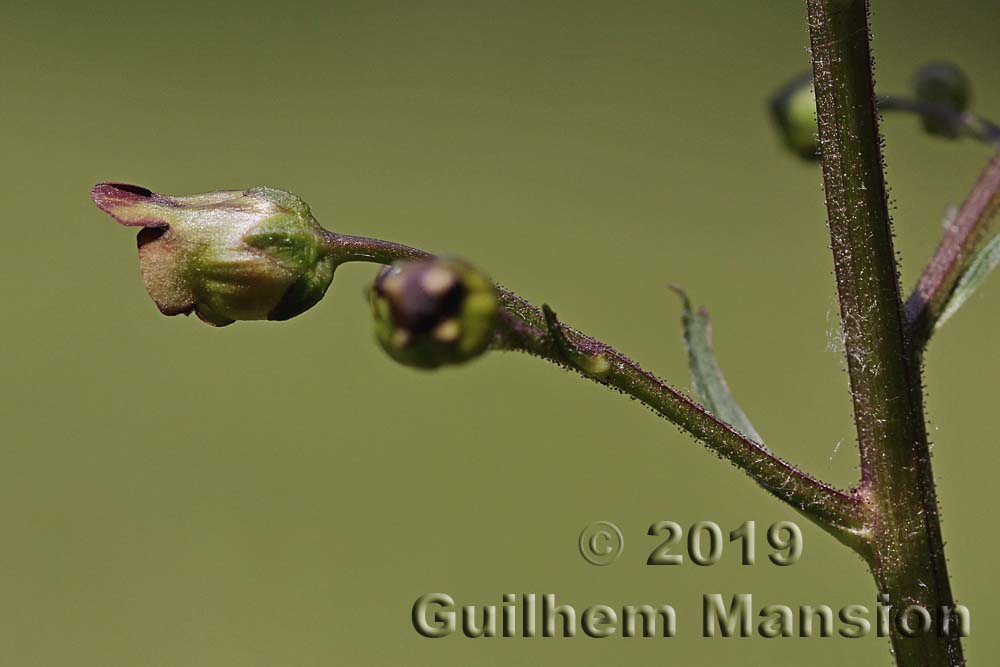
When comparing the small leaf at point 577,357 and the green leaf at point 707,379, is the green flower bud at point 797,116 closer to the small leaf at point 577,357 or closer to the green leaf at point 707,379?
the green leaf at point 707,379

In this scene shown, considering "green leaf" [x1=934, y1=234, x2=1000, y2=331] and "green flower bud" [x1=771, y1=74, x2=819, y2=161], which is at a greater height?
"green flower bud" [x1=771, y1=74, x2=819, y2=161]

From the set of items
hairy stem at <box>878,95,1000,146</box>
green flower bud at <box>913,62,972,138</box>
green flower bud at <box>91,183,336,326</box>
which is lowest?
green flower bud at <box>91,183,336,326</box>

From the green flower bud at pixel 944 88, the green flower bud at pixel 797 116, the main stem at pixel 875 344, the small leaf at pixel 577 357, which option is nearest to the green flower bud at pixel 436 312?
the small leaf at pixel 577 357

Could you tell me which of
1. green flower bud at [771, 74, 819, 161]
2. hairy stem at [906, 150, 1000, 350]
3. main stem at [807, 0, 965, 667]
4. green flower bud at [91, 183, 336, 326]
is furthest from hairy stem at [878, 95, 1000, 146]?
green flower bud at [91, 183, 336, 326]

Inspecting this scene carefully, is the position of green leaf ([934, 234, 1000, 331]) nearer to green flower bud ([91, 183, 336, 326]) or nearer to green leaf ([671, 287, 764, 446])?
green leaf ([671, 287, 764, 446])

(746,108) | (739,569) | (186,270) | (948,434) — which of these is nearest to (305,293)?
(186,270)
